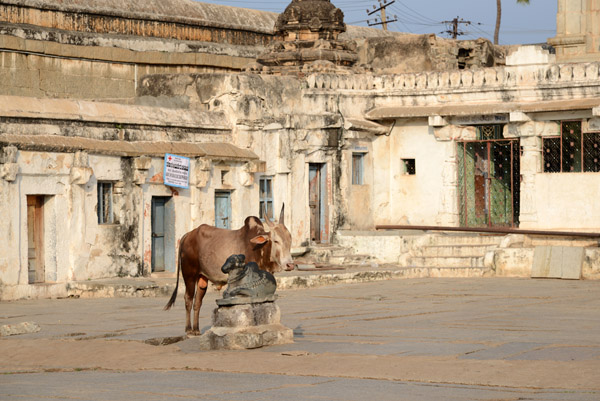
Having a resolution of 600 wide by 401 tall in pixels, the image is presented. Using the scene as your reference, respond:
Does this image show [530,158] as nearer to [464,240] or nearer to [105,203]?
[464,240]

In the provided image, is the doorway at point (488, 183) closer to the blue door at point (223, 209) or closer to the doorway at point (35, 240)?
the blue door at point (223, 209)

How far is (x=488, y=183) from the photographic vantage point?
24328mm

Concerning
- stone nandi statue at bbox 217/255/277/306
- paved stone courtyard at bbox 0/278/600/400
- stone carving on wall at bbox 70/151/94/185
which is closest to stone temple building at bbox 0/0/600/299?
stone carving on wall at bbox 70/151/94/185

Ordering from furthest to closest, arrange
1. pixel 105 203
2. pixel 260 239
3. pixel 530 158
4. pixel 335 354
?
pixel 530 158 → pixel 105 203 → pixel 260 239 → pixel 335 354

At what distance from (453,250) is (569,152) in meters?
3.22

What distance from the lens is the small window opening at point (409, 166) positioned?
2458cm

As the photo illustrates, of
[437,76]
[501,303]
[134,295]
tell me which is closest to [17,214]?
[134,295]

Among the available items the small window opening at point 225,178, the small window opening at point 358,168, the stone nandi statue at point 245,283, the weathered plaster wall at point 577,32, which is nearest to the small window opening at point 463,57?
the weathered plaster wall at point 577,32

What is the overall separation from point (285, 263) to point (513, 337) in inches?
A: 94.6

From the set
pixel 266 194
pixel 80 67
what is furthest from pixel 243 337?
pixel 80 67

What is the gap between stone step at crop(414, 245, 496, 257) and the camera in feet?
71.7

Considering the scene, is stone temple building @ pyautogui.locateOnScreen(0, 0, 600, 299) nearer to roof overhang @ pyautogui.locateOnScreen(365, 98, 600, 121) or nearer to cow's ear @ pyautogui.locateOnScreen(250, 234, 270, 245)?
roof overhang @ pyautogui.locateOnScreen(365, 98, 600, 121)

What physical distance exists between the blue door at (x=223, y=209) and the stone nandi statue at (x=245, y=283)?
32.4ft

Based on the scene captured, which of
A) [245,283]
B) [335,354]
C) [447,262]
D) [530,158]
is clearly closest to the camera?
[335,354]
